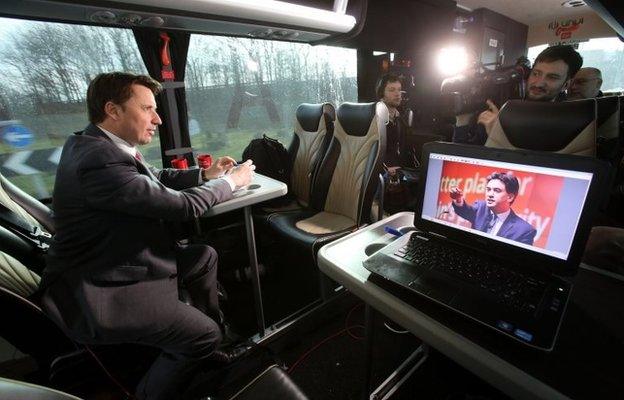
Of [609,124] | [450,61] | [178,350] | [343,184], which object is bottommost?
[178,350]

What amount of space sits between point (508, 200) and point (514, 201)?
0.01m

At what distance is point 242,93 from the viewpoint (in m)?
2.49

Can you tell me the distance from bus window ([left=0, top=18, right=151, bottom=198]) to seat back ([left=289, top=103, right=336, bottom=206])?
130 centimetres

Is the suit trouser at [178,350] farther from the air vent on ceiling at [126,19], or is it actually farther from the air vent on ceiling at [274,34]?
the air vent on ceiling at [274,34]

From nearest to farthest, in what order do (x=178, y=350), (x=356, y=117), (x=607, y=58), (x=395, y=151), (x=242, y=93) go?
(x=178, y=350) → (x=356, y=117) → (x=242, y=93) → (x=395, y=151) → (x=607, y=58)

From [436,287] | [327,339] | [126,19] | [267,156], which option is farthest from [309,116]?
[436,287]

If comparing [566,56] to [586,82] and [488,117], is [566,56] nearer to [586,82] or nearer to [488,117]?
[488,117]

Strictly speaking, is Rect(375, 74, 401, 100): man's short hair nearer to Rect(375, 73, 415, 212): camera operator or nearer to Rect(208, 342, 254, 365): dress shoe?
Rect(375, 73, 415, 212): camera operator

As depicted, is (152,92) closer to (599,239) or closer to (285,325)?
(285,325)

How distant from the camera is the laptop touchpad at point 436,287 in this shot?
2.26 ft

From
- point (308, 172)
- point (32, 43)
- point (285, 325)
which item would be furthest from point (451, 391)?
point (32, 43)

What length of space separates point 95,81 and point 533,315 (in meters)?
1.53

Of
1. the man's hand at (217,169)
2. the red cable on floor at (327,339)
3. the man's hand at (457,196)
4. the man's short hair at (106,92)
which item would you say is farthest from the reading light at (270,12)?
the red cable on floor at (327,339)

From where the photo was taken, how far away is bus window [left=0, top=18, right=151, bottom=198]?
162 cm
